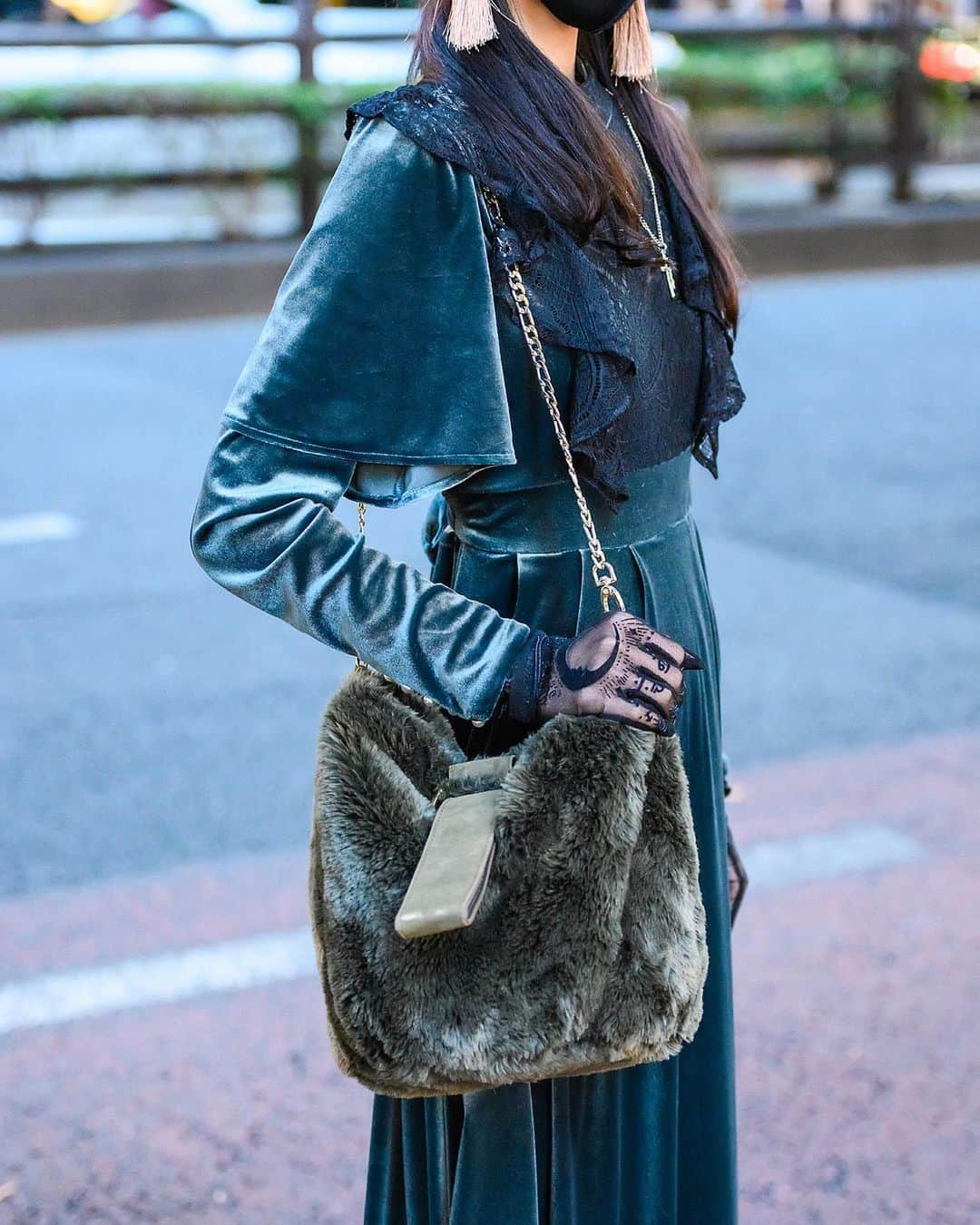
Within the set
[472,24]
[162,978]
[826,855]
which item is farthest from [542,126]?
[826,855]

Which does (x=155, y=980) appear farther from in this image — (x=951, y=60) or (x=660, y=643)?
(x=951, y=60)

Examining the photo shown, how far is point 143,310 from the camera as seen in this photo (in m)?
11.9

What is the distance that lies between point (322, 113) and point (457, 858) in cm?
1199

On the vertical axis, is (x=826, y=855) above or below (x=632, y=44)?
below

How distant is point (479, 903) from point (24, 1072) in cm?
195

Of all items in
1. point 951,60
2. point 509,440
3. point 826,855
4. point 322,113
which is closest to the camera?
point 509,440

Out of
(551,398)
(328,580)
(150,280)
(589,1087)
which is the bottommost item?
(150,280)

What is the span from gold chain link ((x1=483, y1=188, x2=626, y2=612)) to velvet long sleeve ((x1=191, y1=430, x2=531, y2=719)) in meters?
0.14

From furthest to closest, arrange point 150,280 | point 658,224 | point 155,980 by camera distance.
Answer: point 150,280, point 155,980, point 658,224

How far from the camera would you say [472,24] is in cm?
155

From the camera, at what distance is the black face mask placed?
5.27 feet

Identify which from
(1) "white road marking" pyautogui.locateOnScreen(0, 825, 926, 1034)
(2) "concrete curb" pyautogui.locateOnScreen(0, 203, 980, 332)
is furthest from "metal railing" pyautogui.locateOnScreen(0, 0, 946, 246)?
(1) "white road marking" pyautogui.locateOnScreen(0, 825, 926, 1034)

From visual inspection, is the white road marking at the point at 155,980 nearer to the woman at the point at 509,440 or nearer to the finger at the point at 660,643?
the woman at the point at 509,440

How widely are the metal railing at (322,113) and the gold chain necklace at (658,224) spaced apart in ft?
33.5
